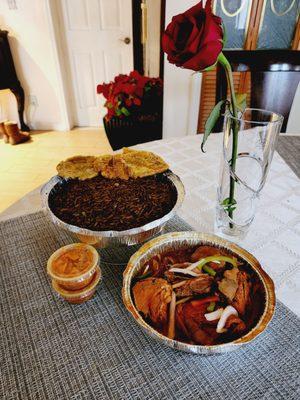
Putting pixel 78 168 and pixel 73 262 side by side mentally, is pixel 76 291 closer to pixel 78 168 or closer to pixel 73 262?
pixel 73 262

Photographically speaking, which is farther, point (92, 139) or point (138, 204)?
point (92, 139)

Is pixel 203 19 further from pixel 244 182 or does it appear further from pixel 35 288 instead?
pixel 35 288

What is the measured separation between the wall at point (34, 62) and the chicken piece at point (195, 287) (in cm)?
305

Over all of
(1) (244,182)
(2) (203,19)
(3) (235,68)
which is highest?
(2) (203,19)

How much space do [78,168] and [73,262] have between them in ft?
0.93

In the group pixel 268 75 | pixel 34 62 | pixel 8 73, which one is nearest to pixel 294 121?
pixel 268 75

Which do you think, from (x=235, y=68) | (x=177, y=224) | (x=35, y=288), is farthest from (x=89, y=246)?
(x=235, y=68)

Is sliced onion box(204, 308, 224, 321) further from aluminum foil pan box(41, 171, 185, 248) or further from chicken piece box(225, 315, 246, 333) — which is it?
aluminum foil pan box(41, 171, 185, 248)

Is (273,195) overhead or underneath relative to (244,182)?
underneath

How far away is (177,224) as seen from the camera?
66 cm

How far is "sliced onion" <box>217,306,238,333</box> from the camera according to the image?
0.38m

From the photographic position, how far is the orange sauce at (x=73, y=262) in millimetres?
454

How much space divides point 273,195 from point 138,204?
0.42 meters

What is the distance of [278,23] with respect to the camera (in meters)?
2.04
